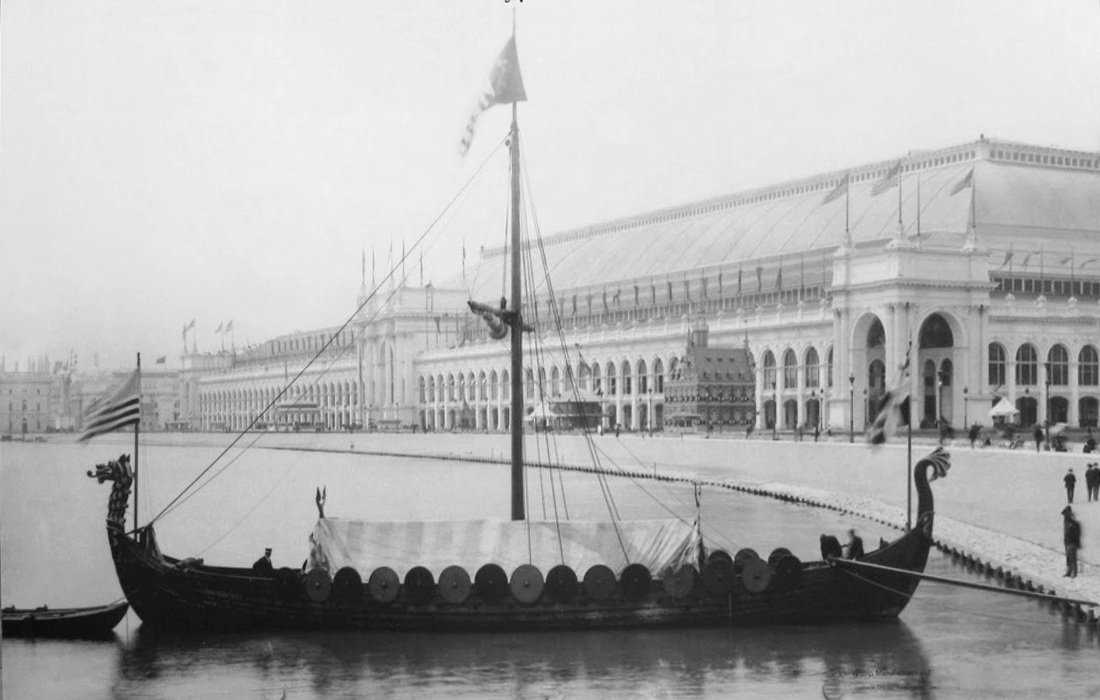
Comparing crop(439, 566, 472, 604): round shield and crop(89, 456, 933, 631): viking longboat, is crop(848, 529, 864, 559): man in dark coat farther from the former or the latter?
crop(439, 566, 472, 604): round shield

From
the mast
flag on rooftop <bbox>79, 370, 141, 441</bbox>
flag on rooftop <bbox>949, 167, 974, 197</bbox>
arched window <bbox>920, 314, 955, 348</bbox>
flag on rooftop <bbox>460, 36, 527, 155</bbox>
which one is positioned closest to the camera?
flag on rooftop <bbox>79, 370, 141, 441</bbox>

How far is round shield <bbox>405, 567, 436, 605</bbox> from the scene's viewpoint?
79.5 ft

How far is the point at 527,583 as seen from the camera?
24.0 meters

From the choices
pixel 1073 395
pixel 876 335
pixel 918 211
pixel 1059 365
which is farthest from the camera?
pixel 918 211

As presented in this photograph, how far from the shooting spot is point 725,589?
24.6m

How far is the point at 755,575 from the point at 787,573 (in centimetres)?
56

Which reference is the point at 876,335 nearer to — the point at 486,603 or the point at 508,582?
the point at 508,582

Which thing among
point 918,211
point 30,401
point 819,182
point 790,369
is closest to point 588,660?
point 30,401

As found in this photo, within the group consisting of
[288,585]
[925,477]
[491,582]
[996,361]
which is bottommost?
[288,585]

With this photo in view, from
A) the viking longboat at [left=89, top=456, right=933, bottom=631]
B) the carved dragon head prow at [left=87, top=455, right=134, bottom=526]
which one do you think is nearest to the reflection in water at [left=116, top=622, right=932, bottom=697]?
the viking longboat at [left=89, top=456, right=933, bottom=631]

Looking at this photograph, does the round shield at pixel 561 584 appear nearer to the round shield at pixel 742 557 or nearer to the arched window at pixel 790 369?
the round shield at pixel 742 557

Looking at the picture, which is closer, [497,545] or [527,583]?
[527,583]

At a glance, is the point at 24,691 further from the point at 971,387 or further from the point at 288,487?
the point at 971,387

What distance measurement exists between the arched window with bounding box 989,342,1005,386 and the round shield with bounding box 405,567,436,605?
5326cm
